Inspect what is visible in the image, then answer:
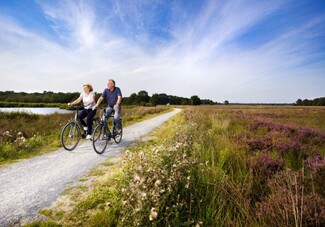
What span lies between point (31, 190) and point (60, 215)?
50.5 inches

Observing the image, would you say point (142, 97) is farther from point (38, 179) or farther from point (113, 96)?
point (38, 179)

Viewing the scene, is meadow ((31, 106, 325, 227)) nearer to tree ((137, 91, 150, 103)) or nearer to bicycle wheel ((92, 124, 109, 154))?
bicycle wheel ((92, 124, 109, 154))

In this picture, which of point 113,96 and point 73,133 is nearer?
point 73,133

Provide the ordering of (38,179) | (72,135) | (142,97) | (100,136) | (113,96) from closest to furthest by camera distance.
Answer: (38,179), (72,135), (100,136), (113,96), (142,97)

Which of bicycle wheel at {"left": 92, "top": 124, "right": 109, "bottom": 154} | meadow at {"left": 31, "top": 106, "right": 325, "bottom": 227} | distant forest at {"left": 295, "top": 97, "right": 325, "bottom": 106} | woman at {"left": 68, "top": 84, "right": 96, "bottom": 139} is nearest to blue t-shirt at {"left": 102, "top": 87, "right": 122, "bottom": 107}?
woman at {"left": 68, "top": 84, "right": 96, "bottom": 139}

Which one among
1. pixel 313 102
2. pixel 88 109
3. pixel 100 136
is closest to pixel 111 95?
pixel 88 109

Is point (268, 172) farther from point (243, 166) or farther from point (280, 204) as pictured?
point (280, 204)

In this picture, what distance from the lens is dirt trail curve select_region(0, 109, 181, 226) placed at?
3201 millimetres

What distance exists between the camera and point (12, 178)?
4.50 metres

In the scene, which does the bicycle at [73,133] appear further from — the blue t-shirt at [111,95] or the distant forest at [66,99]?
the distant forest at [66,99]

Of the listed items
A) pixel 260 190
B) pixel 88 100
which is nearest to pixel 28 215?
pixel 260 190

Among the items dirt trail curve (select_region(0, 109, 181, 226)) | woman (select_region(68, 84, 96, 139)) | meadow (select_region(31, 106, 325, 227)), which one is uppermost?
woman (select_region(68, 84, 96, 139))

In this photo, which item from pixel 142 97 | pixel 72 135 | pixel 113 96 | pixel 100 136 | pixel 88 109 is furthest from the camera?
pixel 142 97

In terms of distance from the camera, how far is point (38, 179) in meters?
4.43
